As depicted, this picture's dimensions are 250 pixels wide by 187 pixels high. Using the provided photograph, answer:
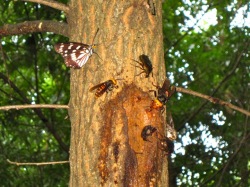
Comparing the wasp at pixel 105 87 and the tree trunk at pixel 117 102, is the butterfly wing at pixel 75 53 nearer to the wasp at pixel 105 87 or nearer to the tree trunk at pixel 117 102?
the tree trunk at pixel 117 102

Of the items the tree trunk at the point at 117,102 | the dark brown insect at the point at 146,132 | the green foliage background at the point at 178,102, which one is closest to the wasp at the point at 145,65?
the tree trunk at the point at 117,102

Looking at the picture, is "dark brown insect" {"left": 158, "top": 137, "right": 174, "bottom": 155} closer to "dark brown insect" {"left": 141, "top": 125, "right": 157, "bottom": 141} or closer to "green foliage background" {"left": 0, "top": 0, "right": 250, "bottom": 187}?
"dark brown insect" {"left": 141, "top": 125, "right": 157, "bottom": 141}

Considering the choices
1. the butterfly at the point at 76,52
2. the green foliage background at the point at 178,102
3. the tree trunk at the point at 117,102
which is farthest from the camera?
the green foliage background at the point at 178,102

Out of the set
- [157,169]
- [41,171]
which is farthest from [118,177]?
[41,171]

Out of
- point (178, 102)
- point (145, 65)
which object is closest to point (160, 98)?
point (145, 65)

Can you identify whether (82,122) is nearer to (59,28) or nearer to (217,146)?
(59,28)

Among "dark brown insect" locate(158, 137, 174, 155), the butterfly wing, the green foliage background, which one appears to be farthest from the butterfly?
the green foliage background

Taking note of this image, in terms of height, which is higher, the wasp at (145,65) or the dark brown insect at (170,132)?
the wasp at (145,65)
